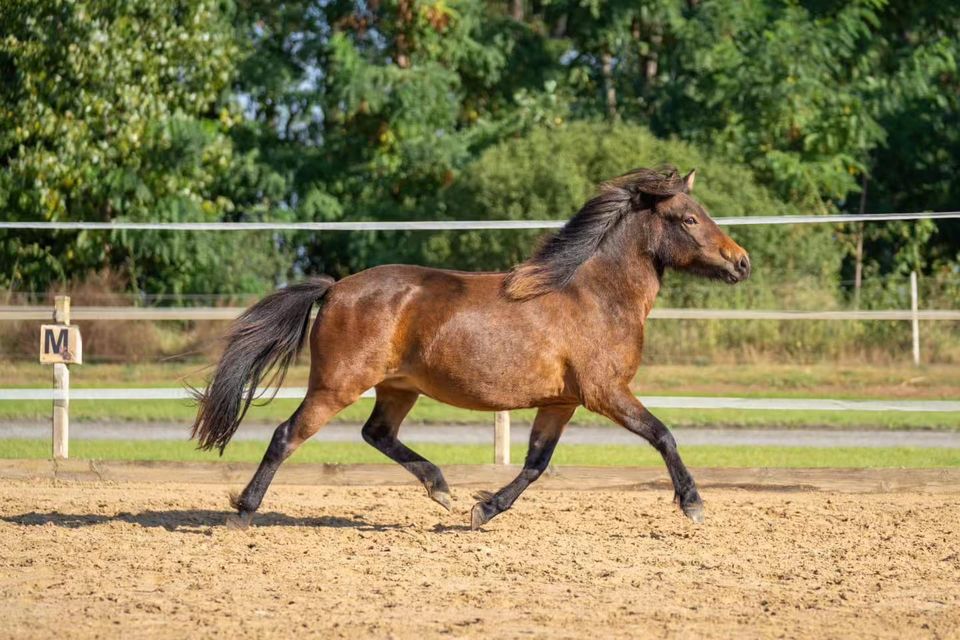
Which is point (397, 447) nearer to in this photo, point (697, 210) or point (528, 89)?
point (697, 210)

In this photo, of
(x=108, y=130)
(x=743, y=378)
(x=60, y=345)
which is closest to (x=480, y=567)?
(x=60, y=345)

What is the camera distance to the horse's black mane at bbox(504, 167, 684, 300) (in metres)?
6.65

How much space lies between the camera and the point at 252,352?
684 cm

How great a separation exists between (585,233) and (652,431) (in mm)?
1194

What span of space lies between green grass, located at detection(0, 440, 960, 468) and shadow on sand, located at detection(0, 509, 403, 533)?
94.1 inches

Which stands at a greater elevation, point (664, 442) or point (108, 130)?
point (108, 130)

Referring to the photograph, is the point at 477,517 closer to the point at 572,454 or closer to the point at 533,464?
the point at 533,464

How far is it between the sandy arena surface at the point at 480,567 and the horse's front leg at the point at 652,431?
0.23m

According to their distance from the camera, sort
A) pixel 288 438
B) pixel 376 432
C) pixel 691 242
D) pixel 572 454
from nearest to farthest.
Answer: pixel 288 438
pixel 691 242
pixel 376 432
pixel 572 454

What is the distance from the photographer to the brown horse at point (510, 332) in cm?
649

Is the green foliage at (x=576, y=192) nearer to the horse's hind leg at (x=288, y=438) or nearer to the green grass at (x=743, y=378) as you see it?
the green grass at (x=743, y=378)

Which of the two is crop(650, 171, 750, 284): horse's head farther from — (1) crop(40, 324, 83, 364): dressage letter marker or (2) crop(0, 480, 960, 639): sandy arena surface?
(1) crop(40, 324, 83, 364): dressage letter marker

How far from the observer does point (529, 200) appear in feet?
63.5

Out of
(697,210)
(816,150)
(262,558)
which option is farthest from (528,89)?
(262,558)
